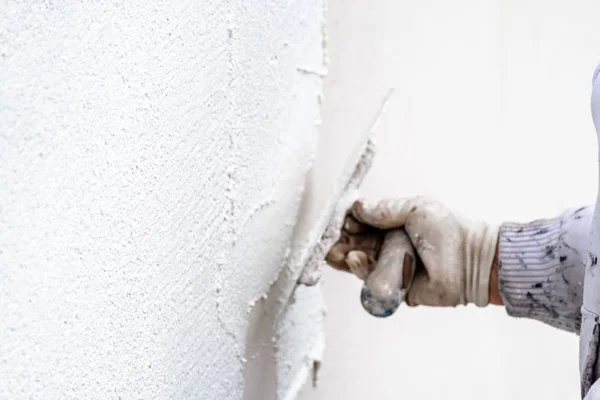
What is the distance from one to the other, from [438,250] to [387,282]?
0.46 ft

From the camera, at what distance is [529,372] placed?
1786 mm

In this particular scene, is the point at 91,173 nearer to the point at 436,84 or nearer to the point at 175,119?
the point at 175,119

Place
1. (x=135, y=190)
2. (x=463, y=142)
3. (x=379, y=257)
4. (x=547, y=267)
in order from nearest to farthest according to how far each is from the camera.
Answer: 1. (x=135, y=190)
2. (x=547, y=267)
3. (x=379, y=257)
4. (x=463, y=142)

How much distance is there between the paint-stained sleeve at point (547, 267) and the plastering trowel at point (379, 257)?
0.59ft

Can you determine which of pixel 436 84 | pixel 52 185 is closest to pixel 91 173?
pixel 52 185

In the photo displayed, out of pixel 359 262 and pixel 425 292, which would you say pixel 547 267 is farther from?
pixel 359 262

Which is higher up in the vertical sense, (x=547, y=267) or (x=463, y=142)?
(x=463, y=142)

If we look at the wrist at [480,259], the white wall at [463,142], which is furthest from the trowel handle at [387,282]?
the white wall at [463,142]

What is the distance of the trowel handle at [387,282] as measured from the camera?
46.5 inches

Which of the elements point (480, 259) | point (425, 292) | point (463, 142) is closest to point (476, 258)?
point (480, 259)

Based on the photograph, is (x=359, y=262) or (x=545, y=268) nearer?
(x=545, y=268)

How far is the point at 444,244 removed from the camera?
1267 mm

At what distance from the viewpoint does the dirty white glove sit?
126 cm

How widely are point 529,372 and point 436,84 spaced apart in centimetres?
81
